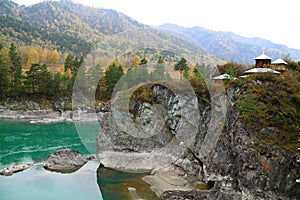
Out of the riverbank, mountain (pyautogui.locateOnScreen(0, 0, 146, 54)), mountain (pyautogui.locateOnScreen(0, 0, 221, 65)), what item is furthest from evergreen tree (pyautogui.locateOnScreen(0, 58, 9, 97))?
mountain (pyautogui.locateOnScreen(0, 0, 146, 54))

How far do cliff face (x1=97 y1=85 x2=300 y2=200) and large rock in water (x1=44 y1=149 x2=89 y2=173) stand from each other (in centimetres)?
165

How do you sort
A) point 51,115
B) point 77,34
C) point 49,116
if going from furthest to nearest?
point 77,34
point 51,115
point 49,116

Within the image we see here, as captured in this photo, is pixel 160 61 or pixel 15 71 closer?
pixel 160 61

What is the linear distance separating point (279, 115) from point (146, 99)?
12404mm

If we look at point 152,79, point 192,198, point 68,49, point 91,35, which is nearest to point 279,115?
point 192,198

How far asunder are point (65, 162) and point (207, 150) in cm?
1041

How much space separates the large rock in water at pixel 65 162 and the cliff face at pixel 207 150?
5.43ft

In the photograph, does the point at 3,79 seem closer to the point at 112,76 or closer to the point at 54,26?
the point at 112,76

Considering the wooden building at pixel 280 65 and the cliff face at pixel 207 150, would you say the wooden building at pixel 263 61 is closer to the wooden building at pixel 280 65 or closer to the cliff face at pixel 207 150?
the wooden building at pixel 280 65

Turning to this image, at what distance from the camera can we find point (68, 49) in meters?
103

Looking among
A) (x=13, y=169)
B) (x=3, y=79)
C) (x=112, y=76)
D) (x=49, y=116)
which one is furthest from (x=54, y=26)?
(x=13, y=169)

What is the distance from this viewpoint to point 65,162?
22391 mm

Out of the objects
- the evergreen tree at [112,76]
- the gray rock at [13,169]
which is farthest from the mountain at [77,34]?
the gray rock at [13,169]

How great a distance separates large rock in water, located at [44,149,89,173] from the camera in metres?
21.7
